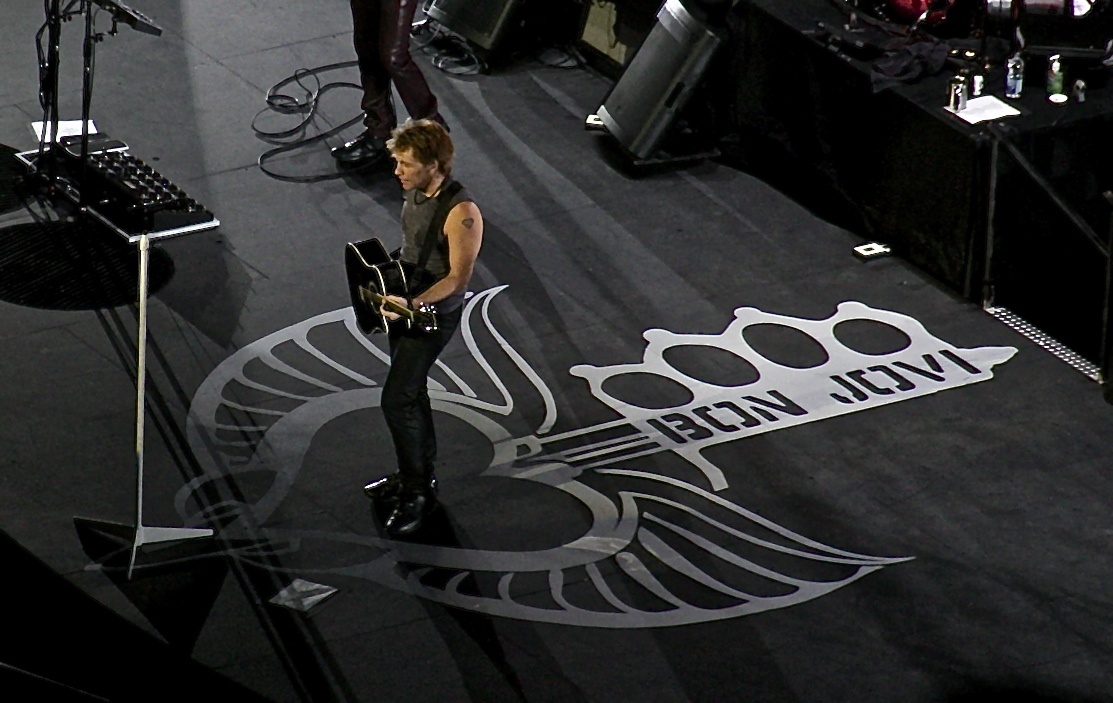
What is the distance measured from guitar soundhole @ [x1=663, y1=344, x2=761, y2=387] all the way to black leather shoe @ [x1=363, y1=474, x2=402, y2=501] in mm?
1443

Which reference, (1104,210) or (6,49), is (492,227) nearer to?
(1104,210)

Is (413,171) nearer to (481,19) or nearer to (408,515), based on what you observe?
(408,515)

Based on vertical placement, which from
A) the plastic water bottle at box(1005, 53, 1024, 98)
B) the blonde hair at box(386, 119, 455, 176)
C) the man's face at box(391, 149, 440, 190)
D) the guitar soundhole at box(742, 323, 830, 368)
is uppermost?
the plastic water bottle at box(1005, 53, 1024, 98)

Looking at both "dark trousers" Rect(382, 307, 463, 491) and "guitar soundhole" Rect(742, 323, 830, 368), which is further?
"guitar soundhole" Rect(742, 323, 830, 368)

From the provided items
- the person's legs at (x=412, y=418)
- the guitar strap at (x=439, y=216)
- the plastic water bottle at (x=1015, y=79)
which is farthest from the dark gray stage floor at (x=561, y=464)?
the guitar strap at (x=439, y=216)

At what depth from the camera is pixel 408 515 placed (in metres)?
5.74

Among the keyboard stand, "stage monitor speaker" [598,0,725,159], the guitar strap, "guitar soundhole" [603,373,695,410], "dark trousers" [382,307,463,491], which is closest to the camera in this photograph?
the keyboard stand

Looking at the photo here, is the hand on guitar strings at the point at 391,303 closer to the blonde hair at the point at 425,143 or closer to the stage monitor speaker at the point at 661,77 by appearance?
the blonde hair at the point at 425,143

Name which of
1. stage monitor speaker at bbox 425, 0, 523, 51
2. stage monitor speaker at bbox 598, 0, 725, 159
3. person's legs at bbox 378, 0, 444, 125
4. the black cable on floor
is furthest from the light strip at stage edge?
stage monitor speaker at bbox 425, 0, 523, 51

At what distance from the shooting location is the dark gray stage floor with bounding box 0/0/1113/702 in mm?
5082

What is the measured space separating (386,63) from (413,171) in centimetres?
300

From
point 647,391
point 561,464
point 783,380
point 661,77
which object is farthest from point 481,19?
point 561,464

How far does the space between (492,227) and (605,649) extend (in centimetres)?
318

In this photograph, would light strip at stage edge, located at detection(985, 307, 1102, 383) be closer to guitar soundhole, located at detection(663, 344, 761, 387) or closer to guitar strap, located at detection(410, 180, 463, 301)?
guitar soundhole, located at detection(663, 344, 761, 387)
